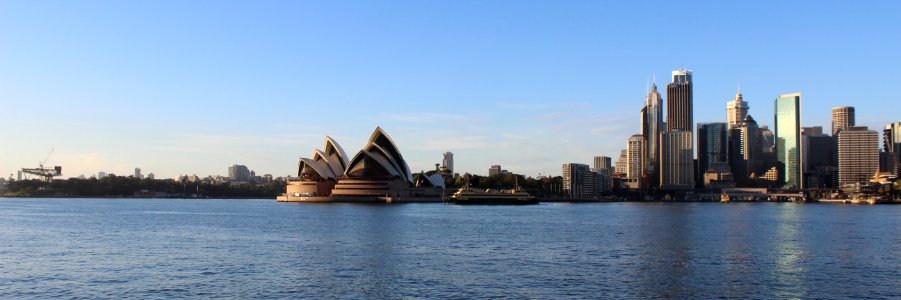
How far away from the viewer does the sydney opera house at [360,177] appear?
162375 mm

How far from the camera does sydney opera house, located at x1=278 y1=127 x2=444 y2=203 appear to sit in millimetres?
162375

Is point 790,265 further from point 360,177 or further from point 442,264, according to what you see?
point 360,177

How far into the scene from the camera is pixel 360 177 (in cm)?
16438

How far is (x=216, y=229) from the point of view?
6319 cm

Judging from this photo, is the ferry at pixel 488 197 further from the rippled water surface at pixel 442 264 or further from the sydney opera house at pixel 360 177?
the rippled water surface at pixel 442 264

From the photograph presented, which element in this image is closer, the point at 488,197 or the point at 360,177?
the point at 488,197

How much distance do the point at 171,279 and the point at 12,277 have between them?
661cm

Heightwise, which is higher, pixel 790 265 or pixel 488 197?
pixel 488 197

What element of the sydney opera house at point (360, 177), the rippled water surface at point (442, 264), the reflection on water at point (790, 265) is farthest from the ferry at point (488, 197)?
the reflection on water at point (790, 265)

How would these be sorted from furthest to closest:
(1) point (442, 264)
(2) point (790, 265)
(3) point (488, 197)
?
1. (3) point (488, 197)
2. (2) point (790, 265)
3. (1) point (442, 264)

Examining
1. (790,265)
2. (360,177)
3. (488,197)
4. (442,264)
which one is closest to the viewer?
(442,264)

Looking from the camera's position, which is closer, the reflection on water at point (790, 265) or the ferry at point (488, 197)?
the reflection on water at point (790, 265)

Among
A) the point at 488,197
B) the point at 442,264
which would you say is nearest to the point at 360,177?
the point at 488,197

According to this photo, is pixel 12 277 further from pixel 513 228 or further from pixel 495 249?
pixel 513 228
